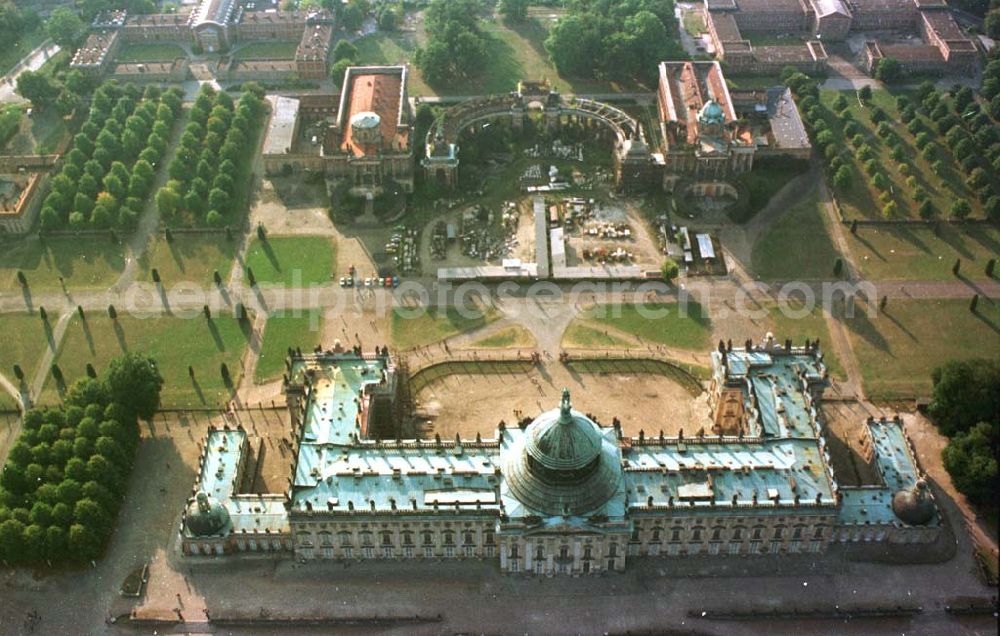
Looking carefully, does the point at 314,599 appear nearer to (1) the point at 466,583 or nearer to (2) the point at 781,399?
(1) the point at 466,583

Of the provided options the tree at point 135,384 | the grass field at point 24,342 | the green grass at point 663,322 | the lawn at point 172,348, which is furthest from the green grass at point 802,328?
the grass field at point 24,342

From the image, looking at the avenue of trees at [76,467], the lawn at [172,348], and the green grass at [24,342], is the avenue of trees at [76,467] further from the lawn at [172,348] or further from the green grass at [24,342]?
the green grass at [24,342]

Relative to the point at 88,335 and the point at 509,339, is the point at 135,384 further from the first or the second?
the point at 509,339

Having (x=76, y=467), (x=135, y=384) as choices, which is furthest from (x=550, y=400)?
(x=76, y=467)

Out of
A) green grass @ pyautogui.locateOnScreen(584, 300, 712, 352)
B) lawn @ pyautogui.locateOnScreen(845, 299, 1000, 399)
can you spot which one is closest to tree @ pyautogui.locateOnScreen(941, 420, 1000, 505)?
lawn @ pyautogui.locateOnScreen(845, 299, 1000, 399)

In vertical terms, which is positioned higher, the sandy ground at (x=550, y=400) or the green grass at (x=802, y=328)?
the green grass at (x=802, y=328)

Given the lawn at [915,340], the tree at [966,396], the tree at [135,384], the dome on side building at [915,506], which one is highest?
the lawn at [915,340]

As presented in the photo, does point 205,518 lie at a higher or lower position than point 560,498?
higher

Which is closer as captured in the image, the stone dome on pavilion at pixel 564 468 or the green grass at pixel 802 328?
the stone dome on pavilion at pixel 564 468
